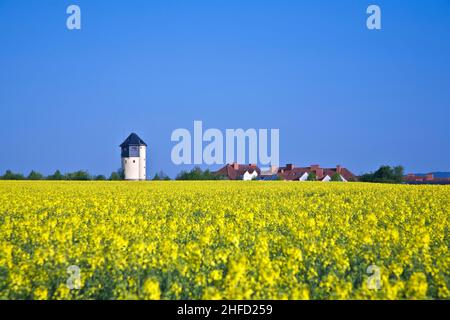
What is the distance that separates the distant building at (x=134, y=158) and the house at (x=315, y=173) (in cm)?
2483

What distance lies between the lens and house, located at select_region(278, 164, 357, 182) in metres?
86.1

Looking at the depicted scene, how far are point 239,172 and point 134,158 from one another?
2459 centimetres

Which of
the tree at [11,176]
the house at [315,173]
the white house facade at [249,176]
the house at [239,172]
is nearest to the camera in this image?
the tree at [11,176]

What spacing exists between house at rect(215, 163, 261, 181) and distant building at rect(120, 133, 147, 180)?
1879 cm

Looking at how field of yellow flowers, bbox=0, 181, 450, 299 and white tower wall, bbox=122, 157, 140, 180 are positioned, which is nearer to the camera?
field of yellow flowers, bbox=0, 181, 450, 299

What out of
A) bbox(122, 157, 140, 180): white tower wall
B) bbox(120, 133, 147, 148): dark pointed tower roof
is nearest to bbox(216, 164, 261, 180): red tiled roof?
bbox(120, 133, 147, 148): dark pointed tower roof

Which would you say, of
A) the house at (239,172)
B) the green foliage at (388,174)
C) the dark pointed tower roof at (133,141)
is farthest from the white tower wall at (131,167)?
the green foliage at (388,174)

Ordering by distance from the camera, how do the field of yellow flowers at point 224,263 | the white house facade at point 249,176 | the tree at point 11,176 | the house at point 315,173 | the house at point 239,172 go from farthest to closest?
the white house facade at point 249,176
the house at point 239,172
the house at point 315,173
the tree at point 11,176
the field of yellow flowers at point 224,263

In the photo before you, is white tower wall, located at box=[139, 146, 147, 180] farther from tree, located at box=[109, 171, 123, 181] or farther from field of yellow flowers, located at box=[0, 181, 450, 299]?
field of yellow flowers, located at box=[0, 181, 450, 299]

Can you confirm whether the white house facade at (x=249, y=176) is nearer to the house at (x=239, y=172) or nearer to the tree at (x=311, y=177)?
the house at (x=239, y=172)

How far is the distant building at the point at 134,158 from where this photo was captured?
7538cm

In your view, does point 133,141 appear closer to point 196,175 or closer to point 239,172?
point 196,175

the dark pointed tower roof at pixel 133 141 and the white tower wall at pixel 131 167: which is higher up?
the dark pointed tower roof at pixel 133 141

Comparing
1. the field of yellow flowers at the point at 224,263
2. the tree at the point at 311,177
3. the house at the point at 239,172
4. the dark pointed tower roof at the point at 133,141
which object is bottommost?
the field of yellow flowers at the point at 224,263
